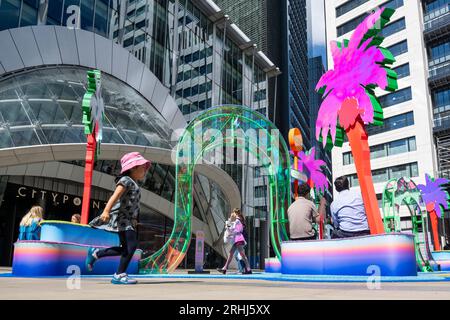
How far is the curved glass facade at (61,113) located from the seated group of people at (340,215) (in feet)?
36.4

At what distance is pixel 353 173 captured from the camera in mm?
46031

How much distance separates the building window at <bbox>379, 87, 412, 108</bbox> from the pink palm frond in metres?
36.9

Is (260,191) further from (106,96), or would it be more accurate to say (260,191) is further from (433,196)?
(106,96)

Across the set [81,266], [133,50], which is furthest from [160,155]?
[81,266]

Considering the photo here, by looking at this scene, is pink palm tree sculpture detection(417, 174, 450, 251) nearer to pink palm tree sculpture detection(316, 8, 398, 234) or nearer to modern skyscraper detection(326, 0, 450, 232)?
modern skyscraper detection(326, 0, 450, 232)

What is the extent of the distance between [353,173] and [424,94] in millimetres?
10541

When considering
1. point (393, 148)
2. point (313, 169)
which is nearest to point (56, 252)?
point (313, 169)

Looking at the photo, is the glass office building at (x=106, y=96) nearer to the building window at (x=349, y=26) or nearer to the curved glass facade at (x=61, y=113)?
the curved glass facade at (x=61, y=113)

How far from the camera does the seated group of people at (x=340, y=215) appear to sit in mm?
7402

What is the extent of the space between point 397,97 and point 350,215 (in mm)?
39872

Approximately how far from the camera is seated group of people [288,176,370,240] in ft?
24.3

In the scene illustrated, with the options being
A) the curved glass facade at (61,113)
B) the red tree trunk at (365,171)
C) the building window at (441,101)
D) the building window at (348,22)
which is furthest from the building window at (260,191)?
the red tree trunk at (365,171)

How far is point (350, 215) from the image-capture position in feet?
24.3

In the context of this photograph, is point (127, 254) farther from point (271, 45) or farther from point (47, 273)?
point (271, 45)
